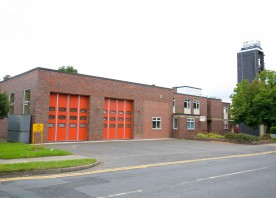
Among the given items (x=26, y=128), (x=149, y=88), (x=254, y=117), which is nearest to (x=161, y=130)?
(x=149, y=88)

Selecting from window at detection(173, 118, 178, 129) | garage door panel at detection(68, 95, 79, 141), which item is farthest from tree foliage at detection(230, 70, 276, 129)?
garage door panel at detection(68, 95, 79, 141)

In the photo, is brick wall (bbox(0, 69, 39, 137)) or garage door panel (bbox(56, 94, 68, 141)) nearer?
brick wall (bbox(0, 69, 39, 137))

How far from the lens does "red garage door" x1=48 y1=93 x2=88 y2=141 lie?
923 inches

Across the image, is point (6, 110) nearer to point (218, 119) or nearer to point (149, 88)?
point (149, 88)

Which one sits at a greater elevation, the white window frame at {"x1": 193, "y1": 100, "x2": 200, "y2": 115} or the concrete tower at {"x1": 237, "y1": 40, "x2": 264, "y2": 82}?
A: the concrete tower at {"x1": 237, "y1": 40, "x2": 264, "y2": 82}

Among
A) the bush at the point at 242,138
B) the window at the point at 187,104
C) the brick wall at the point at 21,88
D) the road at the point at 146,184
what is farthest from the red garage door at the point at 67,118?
the window at the point at 187,104

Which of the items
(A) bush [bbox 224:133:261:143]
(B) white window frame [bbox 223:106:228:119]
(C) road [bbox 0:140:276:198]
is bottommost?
(C) road [bbox 0:140:276:198]

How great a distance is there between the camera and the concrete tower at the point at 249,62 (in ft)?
168

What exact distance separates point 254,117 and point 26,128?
26.9 m

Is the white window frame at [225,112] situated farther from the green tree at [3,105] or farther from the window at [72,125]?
the green tree at [3,105]

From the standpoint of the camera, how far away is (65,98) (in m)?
24.4

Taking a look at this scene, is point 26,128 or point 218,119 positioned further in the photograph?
point 218,119

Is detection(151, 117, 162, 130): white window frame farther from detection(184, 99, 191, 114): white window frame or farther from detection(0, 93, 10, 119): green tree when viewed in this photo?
detection(0, 93, 10, 119): green tree

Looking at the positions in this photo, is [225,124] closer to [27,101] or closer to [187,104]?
[187,104]
